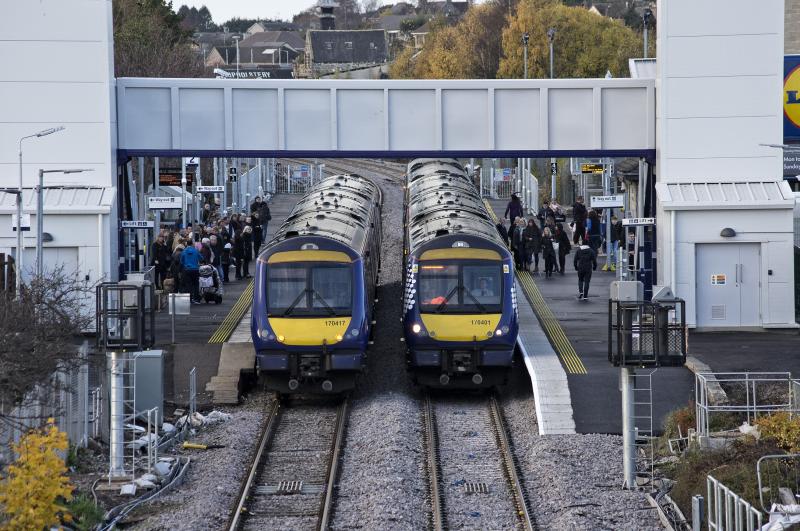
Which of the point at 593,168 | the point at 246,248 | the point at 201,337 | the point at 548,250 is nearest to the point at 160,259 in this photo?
the point at 246,248

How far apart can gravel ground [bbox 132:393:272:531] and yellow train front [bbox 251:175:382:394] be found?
1.02m

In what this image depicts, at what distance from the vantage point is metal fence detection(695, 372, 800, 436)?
1975 centimetres

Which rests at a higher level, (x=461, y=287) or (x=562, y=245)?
(x=562, y=245)

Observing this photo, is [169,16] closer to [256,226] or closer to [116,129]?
[256,226]

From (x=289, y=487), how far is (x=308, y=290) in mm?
5403

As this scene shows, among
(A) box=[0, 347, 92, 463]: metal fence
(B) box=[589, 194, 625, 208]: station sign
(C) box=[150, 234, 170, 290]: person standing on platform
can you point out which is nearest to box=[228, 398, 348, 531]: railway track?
(A) box=[0, 347, 92, 463]: metal fence

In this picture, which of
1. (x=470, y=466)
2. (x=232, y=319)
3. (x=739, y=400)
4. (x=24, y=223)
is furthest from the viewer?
(x=232, y=319)

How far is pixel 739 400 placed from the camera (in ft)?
72.1

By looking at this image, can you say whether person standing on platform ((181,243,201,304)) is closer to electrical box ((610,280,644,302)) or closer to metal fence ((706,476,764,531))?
electrical box ((610,280,644,302))

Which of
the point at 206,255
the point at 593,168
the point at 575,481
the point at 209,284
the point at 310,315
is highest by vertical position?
the point at 593,168

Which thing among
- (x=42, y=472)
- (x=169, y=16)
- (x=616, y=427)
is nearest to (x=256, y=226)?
(x=616, y=427)

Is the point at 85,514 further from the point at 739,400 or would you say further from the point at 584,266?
the point at 584,266

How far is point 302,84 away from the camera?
30.2m

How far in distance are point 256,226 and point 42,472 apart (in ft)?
82.2
